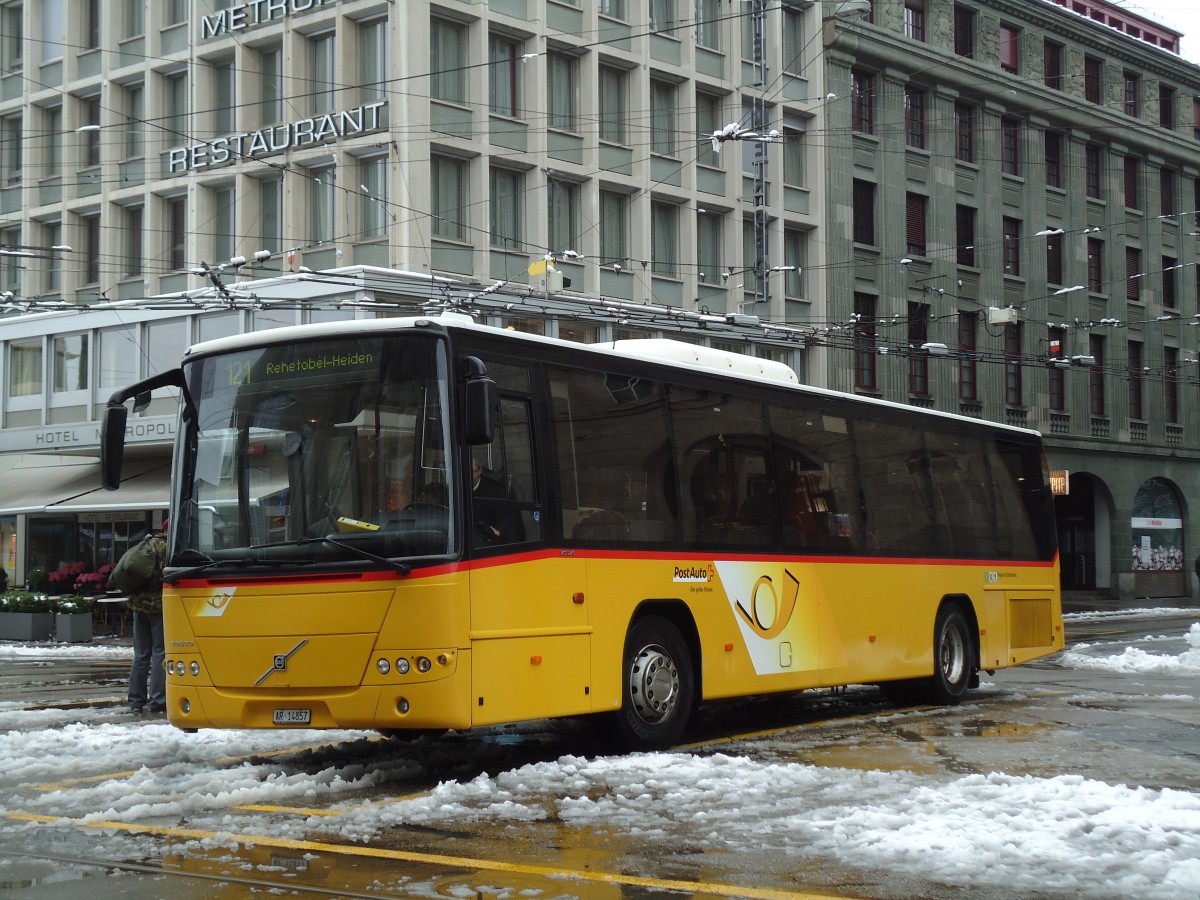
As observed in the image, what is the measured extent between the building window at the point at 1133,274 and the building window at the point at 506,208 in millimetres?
26625

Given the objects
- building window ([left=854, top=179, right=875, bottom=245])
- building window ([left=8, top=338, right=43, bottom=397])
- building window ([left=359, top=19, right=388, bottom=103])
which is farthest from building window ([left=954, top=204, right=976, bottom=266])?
building window ([left=8, top=338, right=43, bottom=397])

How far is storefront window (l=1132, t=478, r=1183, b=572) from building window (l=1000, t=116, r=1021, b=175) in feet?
39.6

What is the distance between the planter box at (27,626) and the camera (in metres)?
31.4

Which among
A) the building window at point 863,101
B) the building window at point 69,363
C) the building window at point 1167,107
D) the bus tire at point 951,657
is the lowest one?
the bus tire at point 951,657

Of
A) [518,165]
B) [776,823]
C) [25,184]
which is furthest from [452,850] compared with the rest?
[25,184]

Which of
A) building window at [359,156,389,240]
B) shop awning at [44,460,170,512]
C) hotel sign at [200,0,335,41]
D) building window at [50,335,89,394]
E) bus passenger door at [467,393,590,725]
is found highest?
hotel sign at [200,0,335,41]

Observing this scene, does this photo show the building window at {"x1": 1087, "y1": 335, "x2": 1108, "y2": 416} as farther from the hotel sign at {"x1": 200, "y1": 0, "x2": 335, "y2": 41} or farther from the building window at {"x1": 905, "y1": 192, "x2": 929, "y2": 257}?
the hotel sign at {"x1": 200, "y1": 0, "x2": 335, "y2": 41}

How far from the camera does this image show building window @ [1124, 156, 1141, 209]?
181ft

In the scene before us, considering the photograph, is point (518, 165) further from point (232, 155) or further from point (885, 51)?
point (885, 51)

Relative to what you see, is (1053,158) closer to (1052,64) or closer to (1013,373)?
(1052,64)

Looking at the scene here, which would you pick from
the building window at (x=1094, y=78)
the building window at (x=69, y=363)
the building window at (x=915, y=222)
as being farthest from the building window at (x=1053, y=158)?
the building window at (x=69, y=363)

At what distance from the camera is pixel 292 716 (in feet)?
34.6

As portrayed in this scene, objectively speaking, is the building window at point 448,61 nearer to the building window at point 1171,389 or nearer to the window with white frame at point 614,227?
the window with white frame at point 614,227

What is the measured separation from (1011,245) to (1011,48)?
612cm
